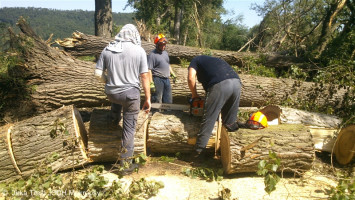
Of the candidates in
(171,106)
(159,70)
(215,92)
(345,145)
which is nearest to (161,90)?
(159,70)

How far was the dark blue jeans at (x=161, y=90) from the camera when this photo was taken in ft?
18.0

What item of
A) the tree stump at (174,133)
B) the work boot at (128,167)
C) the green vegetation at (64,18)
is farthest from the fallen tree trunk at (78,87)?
the green vegetation at (64,18)

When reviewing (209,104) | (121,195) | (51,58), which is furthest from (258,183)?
(51,58)

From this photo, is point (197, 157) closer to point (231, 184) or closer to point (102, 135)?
point (231, 184)

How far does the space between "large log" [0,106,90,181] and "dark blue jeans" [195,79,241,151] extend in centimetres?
172

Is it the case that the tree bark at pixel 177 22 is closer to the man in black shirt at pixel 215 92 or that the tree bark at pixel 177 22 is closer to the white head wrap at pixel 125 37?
the man in black shirt at pixel 215 92

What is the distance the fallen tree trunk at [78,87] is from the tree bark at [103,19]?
13.7 feet

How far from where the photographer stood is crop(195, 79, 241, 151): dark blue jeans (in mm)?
3650

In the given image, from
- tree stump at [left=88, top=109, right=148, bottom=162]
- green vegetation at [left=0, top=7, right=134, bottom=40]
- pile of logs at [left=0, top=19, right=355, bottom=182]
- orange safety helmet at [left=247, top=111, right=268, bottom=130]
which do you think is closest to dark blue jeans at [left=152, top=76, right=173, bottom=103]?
pile of logs at [left=0, top=19, right=355, bottom=182]

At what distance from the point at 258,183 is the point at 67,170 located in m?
2.73

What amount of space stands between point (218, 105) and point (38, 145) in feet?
8.35

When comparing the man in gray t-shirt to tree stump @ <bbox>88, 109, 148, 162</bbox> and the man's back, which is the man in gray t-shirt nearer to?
tree stump @ <bbox>88, 109, 148, 162</bbox>

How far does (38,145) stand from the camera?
356 cm

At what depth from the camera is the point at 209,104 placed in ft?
12.1
